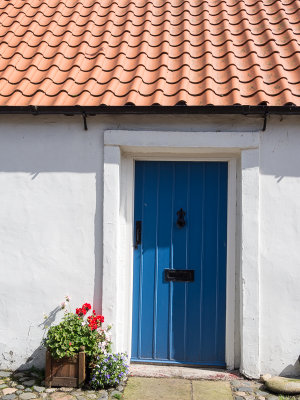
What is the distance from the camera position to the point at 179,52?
17.6 feet

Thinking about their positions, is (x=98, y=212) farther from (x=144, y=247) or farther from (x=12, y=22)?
(x=12, y=22)

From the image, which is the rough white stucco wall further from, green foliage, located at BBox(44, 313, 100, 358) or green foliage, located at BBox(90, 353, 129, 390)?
green foliage, located at BBox(44, 313, 100, 358)

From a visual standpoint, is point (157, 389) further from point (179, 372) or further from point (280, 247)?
point (280, 247)

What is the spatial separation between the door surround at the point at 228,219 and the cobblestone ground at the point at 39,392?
1.83ft

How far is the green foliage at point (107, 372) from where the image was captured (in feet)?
14.3

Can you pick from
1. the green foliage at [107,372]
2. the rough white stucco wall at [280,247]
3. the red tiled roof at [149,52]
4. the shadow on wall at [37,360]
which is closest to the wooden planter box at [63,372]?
the green foliage at [107,372]

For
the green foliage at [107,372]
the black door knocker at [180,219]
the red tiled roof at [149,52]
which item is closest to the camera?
the green foliage at [107,372]

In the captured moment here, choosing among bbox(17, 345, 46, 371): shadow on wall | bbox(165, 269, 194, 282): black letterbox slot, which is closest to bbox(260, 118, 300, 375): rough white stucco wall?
bbox(165, 269, 194, 282): black letterbox slot

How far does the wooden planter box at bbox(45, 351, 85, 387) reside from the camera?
4430mm

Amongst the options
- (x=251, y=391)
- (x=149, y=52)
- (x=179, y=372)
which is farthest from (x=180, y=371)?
(x=149, y=52)

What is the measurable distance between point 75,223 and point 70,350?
49.6 inches

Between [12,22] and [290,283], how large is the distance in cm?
476

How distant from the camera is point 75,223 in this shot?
484 cm

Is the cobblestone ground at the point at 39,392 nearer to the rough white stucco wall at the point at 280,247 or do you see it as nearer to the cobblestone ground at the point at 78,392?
the cobblestone ground at the point at 78,392
